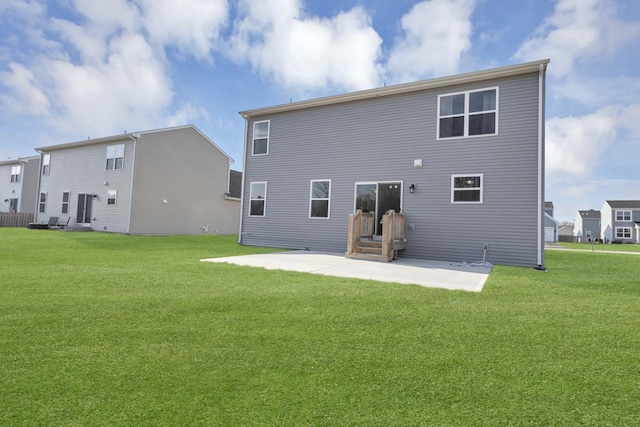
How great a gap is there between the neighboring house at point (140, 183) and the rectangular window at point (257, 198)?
306 inches

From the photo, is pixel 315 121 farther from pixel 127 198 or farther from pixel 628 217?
pixel 628 217

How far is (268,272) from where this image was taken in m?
6.25

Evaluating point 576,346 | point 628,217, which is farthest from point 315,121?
point 628,217

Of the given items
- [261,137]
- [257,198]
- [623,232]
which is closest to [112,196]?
[257,198]

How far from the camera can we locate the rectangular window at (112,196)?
17.4 m

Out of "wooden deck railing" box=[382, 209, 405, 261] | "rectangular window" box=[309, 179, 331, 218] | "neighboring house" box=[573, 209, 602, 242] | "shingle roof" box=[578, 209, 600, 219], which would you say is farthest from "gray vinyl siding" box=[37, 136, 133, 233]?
"shingle roof" box=[578, 209, 600, 219]

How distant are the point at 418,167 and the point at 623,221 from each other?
43681 mm

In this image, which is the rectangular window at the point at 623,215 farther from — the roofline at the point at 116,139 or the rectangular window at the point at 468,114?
the roofline at the point at 116,139

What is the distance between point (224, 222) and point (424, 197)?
50.2 ft

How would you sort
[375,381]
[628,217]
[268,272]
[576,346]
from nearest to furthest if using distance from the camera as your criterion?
[375,381]
[576,346]
[268,272]
[628,217]

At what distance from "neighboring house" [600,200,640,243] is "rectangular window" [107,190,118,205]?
1958 inches

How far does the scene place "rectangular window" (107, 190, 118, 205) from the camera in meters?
17.4

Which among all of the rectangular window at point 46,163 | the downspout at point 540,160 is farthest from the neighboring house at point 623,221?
the rectangular window at point 46,163

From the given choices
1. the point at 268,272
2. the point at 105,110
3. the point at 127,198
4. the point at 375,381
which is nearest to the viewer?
the point at 375,381
